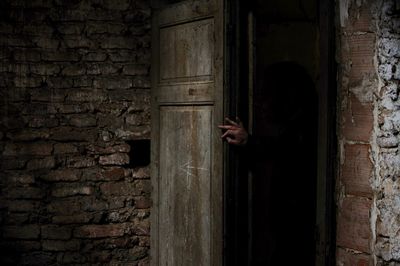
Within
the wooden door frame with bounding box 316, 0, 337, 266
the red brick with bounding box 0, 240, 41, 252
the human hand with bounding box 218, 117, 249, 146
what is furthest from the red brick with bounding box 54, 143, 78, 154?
the wooden door frame with bounding box 316, 0, 337, 266

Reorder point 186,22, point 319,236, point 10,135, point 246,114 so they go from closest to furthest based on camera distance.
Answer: point 319,236 < point 246,114 < point 186,22 < point 10,135

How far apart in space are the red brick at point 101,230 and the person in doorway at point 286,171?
0.85 metres

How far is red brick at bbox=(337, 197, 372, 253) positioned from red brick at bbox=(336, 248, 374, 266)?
0.09ft

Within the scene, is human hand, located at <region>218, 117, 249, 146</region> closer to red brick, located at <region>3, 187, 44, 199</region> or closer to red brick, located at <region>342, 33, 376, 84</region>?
red brick, located at <region>342, 33, 376, 84</region>

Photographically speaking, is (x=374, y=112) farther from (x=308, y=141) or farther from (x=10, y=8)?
(x=10, y=8)

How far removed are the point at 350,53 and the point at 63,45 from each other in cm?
179

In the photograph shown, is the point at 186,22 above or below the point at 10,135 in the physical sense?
above

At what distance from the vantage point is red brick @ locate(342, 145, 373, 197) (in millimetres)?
2527

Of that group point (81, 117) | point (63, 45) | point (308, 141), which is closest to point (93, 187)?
point (81, 117)

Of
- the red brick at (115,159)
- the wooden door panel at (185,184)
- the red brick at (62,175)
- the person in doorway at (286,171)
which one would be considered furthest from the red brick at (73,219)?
the person in doorway at (286,171)

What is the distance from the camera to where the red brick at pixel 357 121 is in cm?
251

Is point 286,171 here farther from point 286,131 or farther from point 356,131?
point 356,131

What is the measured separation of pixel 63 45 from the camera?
3549 millimetres

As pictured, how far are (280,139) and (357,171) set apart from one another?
3.07ft
